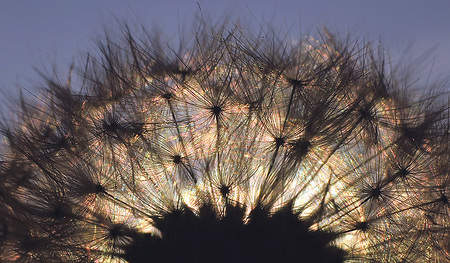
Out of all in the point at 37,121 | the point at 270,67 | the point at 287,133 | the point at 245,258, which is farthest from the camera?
the point at 37,121

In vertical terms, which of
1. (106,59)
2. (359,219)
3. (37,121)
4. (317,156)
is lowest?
(359,219)

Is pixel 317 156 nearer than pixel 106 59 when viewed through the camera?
Yes

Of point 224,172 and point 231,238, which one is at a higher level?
point 224,172

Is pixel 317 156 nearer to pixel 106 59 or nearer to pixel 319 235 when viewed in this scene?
pixel 319 235

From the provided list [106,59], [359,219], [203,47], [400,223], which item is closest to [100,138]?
[106,59]
